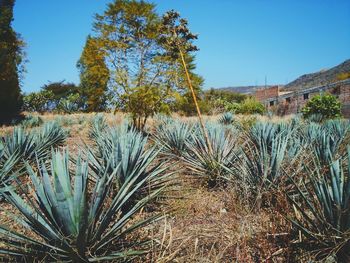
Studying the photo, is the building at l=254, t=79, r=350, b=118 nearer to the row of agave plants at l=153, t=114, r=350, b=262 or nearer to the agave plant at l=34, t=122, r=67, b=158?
the row of agave plants at l=153, t=114, r=350, b=262

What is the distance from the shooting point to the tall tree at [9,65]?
51.1 feet

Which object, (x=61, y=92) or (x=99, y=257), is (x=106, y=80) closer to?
(x=99, y=257)

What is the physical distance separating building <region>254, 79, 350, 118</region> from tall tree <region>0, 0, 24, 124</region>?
22.6 m

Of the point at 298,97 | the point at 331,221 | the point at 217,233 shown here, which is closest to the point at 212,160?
the point at 217,233

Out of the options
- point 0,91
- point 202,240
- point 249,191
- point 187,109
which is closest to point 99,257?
point 202,240

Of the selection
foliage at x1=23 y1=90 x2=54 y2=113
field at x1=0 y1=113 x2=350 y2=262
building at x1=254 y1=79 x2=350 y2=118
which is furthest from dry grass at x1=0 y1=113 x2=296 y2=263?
foliage at x1=23 y1=90 x2=54 y2=113

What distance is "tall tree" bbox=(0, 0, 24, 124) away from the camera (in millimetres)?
15562

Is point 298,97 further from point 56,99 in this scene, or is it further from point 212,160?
point 56,99

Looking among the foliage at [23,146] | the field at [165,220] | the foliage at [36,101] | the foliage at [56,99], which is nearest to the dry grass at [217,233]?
the field at [165,220]

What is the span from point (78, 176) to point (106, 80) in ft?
33.2

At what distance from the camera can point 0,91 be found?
1599 centimetres

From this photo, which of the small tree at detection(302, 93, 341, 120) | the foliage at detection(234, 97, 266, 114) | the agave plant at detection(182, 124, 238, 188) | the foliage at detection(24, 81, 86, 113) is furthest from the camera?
the foliage at detection(24, 81, 86, 113)

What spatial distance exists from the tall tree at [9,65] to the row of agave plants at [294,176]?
44.4ft

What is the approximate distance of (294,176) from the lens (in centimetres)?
311
